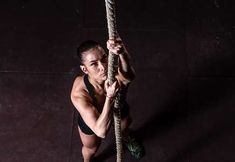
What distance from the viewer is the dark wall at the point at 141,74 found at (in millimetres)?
2211

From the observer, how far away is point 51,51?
8.37ft

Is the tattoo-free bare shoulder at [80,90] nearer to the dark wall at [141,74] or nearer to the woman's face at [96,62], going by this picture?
the woman's face at [96,62]

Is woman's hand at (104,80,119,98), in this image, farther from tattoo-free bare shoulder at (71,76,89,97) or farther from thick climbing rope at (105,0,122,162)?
tattoo-free bare shoulder at (71,76,89,97)

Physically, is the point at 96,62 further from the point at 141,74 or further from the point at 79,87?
the point at 141,74

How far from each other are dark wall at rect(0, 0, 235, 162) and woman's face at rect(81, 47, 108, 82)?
0.79 meters

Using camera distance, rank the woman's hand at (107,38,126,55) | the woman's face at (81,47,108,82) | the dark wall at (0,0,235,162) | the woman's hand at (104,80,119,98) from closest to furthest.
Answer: the woman's hand at (107,38,126,55)
the woman's hand at (104,80,119,98)
the woman's face at (81,47,108,82)
the dark wall at (0,0,235,162)

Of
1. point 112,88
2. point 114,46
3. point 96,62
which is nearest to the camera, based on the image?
point 114,46

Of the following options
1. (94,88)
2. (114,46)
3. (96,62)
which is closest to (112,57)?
(114,46)

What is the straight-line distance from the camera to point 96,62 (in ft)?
5.10

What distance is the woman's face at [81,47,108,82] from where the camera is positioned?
5.08ft

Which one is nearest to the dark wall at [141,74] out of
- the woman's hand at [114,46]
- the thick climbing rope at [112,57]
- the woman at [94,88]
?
the woman at [94,88]

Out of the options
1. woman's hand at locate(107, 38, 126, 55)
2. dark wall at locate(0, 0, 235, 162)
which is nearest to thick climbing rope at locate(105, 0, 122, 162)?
woman's hand at locate(107, 38, 126, 55)

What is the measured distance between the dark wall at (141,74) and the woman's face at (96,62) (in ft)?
2.59

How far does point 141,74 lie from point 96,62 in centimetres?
94
